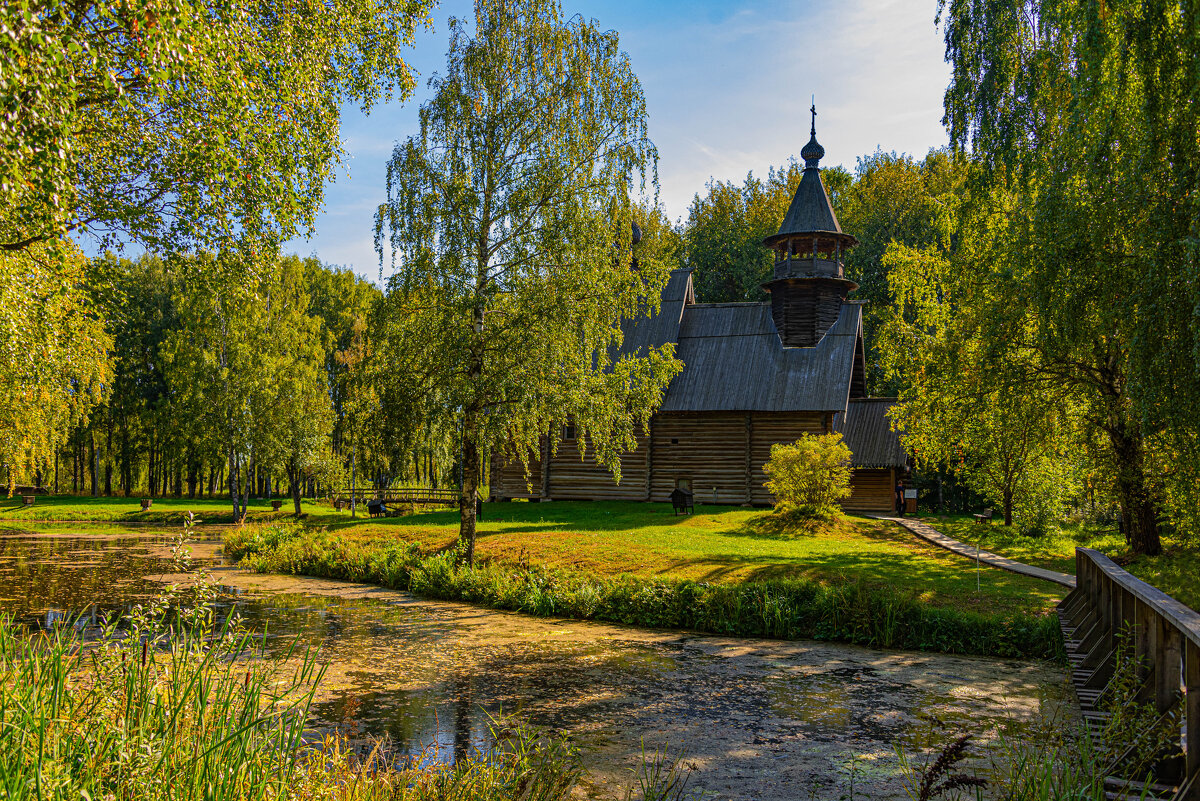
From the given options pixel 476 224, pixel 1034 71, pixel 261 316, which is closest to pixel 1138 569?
pixel 1034 71

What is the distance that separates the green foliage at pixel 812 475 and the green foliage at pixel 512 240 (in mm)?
6393

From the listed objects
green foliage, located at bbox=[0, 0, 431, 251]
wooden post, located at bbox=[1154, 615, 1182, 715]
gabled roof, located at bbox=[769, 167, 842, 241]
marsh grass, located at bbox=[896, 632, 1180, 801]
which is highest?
gabled roof, located at bbox=[769, 167, 842, 241]

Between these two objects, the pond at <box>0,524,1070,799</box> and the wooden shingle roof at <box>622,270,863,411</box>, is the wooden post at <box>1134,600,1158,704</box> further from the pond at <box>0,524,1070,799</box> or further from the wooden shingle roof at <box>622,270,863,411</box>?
the wooden shingle roof at <box>622,270,863,411</box>

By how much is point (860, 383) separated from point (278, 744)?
32.1m

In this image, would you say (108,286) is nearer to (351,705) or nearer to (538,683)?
(351,705)

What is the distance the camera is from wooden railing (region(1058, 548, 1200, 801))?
14.8 ft

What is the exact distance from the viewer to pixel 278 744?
13.9 feet

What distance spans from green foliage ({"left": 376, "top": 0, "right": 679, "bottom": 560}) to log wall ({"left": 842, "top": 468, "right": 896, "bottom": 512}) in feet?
47.6

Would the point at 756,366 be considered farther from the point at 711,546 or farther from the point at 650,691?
the point at 650,691

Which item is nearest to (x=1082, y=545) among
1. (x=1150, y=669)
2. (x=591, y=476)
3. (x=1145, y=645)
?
(x=591, y=476)

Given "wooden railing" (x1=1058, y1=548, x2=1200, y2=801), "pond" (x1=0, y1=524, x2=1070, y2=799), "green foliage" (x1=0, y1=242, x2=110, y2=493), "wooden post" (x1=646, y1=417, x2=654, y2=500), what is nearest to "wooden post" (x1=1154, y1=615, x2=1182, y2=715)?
"wooden railing" (x1=1058, y1=548, x2=1200, y2=801)

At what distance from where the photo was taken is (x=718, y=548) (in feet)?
57.7

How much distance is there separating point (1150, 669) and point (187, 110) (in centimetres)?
1135

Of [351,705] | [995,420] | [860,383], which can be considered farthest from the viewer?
[860,383]
